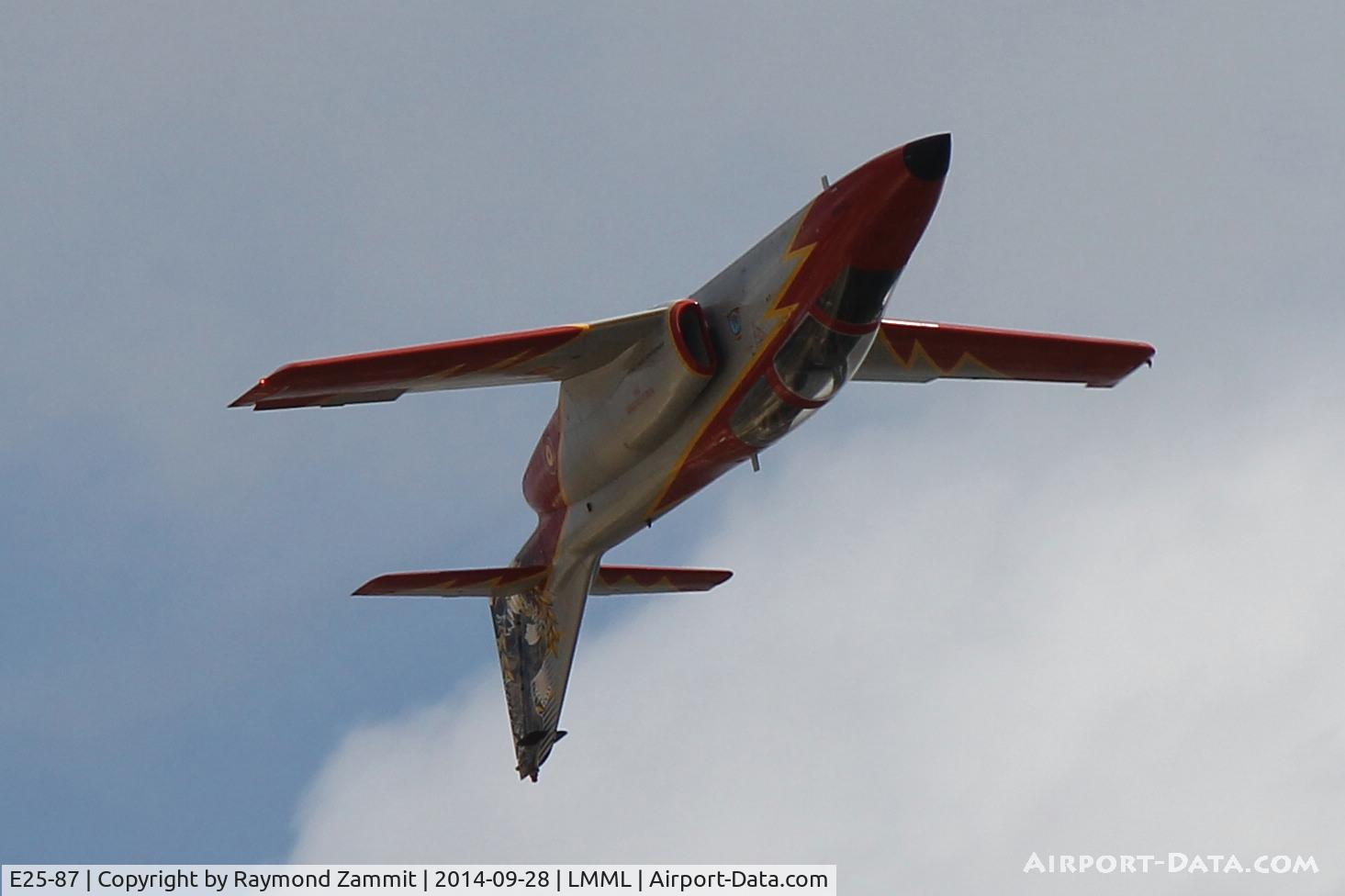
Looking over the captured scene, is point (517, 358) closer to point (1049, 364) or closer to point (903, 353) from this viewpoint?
point (903, 353)

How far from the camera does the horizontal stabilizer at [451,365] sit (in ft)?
A: 76.1

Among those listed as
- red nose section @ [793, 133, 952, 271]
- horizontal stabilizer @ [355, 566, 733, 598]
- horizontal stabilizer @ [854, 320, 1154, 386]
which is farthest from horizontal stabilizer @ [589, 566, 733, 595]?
red nose section @ [793, 133, 952, 271]

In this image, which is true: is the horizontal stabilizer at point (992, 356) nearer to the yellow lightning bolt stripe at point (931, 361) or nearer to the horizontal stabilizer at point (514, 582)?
the yellow lightning bolt stripe at point (931, 361)

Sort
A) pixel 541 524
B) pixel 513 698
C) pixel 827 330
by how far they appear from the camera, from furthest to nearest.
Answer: pixel 513 698 < pixel 541 524 < pixel 827 330

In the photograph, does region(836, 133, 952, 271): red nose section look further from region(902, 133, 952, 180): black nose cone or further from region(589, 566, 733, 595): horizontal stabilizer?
region(589, 566, 733, 595): horizontal stabilizer

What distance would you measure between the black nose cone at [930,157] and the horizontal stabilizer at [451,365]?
14.0ft

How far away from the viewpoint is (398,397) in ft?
81.6

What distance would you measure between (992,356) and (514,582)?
8402 millimetres

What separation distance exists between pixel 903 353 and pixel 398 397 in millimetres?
6934

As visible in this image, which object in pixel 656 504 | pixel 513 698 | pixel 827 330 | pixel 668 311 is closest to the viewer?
pixel 827 330

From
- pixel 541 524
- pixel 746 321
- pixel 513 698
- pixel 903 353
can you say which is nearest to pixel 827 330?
pixel 746 321

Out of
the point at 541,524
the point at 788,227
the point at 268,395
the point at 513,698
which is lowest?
the point at 513,698

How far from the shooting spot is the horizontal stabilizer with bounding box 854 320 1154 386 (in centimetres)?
2583

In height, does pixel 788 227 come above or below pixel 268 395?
above
